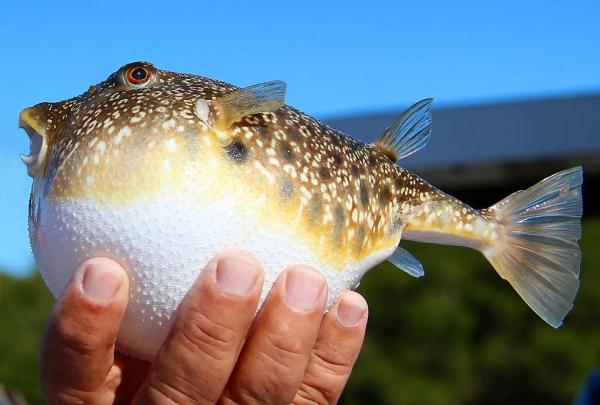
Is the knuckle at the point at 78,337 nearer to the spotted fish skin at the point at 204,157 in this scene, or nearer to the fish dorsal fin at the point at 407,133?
the spotted fish skin at the point at 204,157

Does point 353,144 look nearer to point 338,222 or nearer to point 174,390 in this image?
point 338,222

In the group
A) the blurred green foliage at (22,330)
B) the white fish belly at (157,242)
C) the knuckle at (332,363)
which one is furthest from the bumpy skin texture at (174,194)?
the blurred green foliage at (22,330)

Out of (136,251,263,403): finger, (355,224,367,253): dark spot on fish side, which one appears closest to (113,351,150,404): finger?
(136,251,263,403): finger

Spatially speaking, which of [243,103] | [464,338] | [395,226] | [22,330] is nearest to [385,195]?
[395,226]

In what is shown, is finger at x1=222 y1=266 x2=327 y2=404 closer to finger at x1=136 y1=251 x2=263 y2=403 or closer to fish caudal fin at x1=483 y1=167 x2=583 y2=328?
finger at x1=136 y1=251 x2=263 y2=403

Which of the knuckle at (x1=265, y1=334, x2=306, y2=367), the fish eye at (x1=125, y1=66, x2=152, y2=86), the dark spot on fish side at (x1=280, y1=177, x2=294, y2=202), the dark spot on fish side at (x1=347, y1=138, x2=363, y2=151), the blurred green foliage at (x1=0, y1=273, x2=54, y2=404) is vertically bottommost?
the blurred green foliage at (x1=0, y1=273, x2=54, y2=404)

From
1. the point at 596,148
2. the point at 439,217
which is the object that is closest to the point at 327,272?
the point at 439,217
